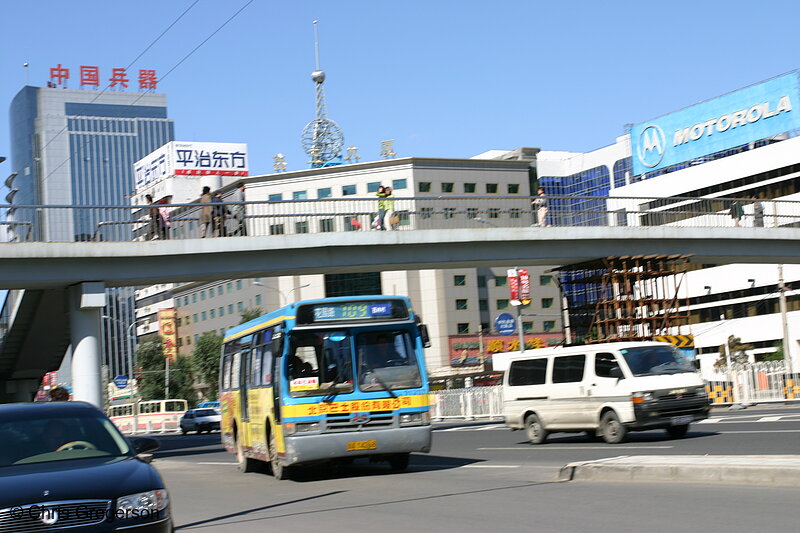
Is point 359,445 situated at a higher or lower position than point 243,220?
lower

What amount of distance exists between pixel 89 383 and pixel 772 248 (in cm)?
2395

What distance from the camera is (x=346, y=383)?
53.5 feet

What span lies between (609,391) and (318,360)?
21.3 feet

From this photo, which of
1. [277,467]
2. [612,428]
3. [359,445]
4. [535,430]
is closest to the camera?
[359,445]

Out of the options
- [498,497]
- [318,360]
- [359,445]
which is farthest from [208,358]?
[498,497]

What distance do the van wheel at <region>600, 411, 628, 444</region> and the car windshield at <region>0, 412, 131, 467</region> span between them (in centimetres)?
1300

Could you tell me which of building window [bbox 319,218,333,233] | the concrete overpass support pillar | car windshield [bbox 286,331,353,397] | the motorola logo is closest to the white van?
car windshield [bbox 286,331,353,397]

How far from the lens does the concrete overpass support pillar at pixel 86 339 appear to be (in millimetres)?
31203

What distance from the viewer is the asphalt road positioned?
31.5 feet

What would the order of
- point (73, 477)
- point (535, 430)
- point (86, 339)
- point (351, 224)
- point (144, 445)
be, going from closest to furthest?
point (73, 477), point (144, 445), point (535, 430), point (86, 339), point (351, 224)

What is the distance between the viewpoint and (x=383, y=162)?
4353 inches

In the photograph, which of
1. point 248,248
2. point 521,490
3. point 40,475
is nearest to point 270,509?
point 521,490

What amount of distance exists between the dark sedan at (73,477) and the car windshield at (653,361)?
13100 mm

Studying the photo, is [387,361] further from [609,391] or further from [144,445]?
[144,445]
